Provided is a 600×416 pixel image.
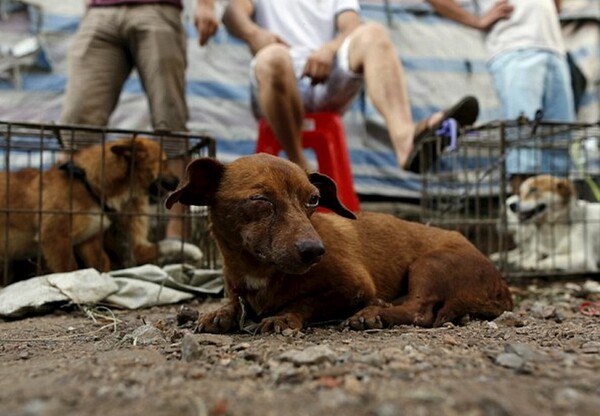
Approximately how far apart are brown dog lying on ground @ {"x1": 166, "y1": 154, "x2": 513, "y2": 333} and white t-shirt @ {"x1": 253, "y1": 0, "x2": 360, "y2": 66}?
6.88ft

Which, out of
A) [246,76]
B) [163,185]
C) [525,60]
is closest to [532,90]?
[525,60]

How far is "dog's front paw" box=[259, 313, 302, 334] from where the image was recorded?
2.11 meters

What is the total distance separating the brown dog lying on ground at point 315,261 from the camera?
211 centimetres

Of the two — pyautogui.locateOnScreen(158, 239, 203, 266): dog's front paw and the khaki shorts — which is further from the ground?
the khaki shorts

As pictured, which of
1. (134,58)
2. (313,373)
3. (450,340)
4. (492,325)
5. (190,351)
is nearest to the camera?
(313,373)

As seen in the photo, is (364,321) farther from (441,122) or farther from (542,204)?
(542,204)

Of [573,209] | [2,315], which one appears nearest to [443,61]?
[573,209]

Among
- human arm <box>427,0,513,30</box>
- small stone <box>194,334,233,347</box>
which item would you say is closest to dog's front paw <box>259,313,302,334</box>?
small stone <box>194,334,233,347</box>

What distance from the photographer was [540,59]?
4969 millimetres

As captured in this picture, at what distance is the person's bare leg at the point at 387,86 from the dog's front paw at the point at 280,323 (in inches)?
72.1

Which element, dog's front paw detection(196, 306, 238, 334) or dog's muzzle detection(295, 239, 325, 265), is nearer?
dog's muzzle detection(295, 239, 325, 265)

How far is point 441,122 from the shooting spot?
3625 mm

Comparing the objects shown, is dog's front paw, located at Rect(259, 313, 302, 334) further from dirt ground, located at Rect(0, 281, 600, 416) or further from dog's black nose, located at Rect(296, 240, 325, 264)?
dog's black nose, located at Rect(296, 240, 325, 264)

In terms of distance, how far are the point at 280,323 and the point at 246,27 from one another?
2596 millimetres
